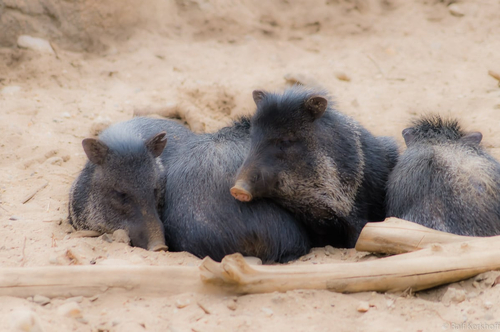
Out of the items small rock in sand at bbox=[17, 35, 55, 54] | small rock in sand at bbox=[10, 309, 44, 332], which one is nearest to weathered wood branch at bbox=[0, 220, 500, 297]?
small rock in sand at bbox=[10, 309, 44, 332]

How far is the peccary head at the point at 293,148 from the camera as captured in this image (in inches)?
163

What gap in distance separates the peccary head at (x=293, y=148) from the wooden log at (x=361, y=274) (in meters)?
0.96

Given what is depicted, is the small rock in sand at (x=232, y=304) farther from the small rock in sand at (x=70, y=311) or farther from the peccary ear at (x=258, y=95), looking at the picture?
the peccary ear at (x=258, y=95)

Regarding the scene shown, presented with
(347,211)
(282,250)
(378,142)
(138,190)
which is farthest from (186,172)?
(378,142)

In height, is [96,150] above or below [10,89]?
above

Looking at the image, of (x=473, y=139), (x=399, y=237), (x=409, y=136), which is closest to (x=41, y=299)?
(x=399, y=237)

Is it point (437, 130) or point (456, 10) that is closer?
point (437, 130)

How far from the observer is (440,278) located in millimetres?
3246

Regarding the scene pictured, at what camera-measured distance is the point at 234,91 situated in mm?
6949

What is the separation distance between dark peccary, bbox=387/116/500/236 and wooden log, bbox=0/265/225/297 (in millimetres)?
1560

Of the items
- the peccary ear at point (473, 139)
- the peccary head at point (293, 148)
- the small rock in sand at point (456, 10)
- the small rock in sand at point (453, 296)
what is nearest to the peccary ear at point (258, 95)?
the peccary head at point (293, 148)

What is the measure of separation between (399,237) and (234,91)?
3725 mm

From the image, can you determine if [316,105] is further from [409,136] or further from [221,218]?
[221,218]

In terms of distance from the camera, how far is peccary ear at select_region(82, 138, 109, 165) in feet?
14.6
